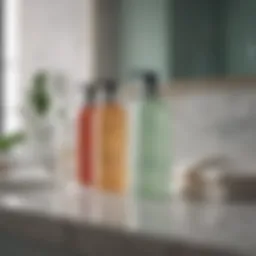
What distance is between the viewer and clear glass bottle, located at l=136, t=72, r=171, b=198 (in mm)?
1012

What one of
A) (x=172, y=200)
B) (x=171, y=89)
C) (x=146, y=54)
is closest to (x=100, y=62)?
(x=146, y=54)

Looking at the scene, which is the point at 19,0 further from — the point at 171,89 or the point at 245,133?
the point at 245,133

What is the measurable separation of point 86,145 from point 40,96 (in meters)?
0.28

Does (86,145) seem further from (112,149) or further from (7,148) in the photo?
(7,148)

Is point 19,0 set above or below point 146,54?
above

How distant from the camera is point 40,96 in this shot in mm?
1387

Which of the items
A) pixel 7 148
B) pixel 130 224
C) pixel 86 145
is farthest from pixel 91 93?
pixel 130 224

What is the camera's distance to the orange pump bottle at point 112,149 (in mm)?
1092

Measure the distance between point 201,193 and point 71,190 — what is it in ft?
0.76

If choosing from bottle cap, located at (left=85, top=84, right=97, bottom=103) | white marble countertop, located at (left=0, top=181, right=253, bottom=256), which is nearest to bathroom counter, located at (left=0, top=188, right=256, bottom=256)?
white marble countertop, located at (left=0, top=181, right=253, bottom=256)

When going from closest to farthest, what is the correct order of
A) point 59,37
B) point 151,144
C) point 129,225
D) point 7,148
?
point 129,225
point 151,144
point 7,148
point 59,37

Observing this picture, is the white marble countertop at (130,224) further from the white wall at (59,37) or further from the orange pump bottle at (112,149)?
the white wall at (59,37)

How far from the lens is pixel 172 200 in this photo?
915mm

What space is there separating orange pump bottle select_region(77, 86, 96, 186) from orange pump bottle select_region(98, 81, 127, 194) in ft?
0.10
